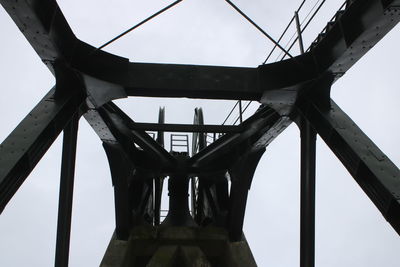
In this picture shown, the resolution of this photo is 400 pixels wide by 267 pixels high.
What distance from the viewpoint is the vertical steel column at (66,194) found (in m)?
6.10

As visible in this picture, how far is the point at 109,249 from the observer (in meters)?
10.5

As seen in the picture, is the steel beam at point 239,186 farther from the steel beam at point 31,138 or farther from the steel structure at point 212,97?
the steel beam at point 31,138

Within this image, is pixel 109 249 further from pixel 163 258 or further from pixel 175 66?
pixel 175 66

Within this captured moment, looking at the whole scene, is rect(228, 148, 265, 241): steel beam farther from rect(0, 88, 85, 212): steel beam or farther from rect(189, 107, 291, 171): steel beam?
rect(0, 88, 85, 212): steel beam

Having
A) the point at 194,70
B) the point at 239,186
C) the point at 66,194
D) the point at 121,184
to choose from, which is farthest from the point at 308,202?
the point at 121,184

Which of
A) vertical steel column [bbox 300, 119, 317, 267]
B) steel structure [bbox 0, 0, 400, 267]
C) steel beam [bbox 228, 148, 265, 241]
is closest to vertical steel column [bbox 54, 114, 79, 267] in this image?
steel structure [bbox 0, 0, 400, 267]

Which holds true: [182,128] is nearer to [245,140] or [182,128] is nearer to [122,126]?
[122,126]

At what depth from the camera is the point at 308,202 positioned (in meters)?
6.50

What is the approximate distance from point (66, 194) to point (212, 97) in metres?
2.66

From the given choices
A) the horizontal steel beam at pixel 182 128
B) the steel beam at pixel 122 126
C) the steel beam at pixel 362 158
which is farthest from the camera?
the steel beam at pixel 122 126

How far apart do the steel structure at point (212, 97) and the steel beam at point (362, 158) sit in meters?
0.01

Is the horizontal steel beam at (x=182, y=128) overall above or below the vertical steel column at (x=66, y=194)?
above

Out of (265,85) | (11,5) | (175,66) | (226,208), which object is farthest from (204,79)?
(226,208)

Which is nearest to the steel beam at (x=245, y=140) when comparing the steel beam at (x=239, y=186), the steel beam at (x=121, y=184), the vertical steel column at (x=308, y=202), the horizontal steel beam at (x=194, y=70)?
the steel beam at (x=239, y=186)
